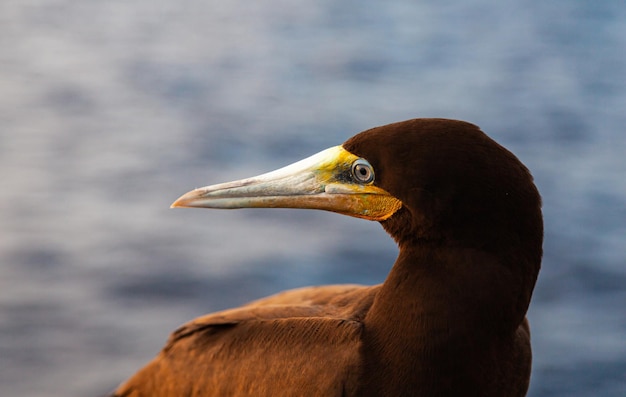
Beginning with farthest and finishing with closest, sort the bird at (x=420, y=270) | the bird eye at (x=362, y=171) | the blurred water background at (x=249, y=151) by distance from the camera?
the blurred water background at (x=249, y=151)
the bird eye at (x=362, y=171)
the bird at (x=420, y=270)

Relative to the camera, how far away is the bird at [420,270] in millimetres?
2510

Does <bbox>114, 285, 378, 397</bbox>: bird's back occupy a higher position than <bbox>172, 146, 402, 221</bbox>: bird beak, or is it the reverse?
<bbox>172, 146, 402, 221</bbox>: bird beak

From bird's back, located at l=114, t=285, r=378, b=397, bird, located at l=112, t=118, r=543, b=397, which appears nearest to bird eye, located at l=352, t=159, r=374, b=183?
bird, located at l=112, t=118, r=543, b=397

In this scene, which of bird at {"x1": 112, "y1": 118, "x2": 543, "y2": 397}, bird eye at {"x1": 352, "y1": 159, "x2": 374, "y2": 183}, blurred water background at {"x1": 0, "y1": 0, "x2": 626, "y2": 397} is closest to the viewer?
bird at {"x1": 112, "y1": 118, "x2": 543, "y2": 397}

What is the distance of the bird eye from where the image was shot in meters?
2.64

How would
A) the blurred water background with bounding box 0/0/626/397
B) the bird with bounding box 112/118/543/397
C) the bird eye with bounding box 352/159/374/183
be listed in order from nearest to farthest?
the bird with bounding box 112/118/543/397 → the bird eye with bounding box 352/159/374/183 → the blurred water background with bounding box 0/0/626/397

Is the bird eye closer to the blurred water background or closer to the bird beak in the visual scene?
the bird beak

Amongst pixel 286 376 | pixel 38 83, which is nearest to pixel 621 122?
pixel 38 83

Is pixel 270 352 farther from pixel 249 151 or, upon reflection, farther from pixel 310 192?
pixel 249 151

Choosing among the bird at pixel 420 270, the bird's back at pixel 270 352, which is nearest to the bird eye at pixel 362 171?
the bird at pixel 420 270

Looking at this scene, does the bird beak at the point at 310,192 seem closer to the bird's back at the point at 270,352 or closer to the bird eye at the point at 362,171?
the bird eye at the point at 362,171

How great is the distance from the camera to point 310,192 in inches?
108

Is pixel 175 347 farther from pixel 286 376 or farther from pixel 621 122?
pixel 621 122

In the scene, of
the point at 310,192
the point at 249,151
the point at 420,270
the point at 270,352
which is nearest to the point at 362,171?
the point at 310,192
